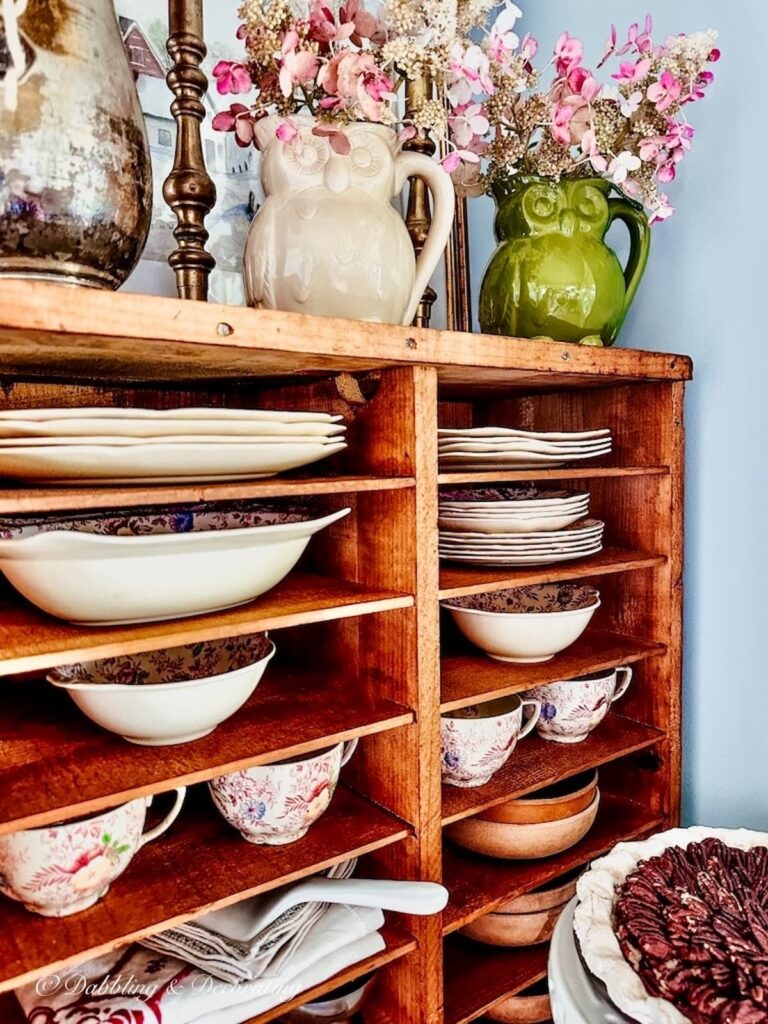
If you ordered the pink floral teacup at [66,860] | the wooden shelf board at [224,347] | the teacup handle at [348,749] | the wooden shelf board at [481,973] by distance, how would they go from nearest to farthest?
the wooden shelf board at [224,347] → the pink floral teacup at [66,860] → the teacup handle at [348,749] → the wooden shelf board at [481,973]

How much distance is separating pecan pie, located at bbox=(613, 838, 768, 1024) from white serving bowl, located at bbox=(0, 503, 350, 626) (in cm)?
52

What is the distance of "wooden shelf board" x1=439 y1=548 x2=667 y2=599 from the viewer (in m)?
Answer: 0.92

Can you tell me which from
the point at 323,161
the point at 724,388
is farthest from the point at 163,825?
the point at 724,388

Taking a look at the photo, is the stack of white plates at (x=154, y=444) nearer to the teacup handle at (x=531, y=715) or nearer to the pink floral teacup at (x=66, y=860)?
the pink floral teacup at (x=66, y=860)

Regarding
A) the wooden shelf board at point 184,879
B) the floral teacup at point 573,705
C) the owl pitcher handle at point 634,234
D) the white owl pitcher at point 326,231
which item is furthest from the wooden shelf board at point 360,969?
the owl pitcher handle at point 634,234

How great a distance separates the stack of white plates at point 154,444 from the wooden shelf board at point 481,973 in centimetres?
78

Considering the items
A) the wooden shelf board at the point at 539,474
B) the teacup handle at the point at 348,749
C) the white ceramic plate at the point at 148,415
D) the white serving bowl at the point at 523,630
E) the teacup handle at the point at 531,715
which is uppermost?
the white ceramic plate at the point at 148,415

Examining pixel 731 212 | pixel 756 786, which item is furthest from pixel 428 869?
pixel 731 212

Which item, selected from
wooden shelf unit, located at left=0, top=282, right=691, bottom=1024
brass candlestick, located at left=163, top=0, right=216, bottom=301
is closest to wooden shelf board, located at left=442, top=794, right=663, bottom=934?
wooden shelf unit, located at left=0, top=282, right=691, bottom=1024

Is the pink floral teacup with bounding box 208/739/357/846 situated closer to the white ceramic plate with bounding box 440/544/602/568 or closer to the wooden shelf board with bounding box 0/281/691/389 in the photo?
the white ceramic plate with bounding box 440/544/602/568

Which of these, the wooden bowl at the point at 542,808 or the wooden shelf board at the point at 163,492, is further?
the wooden bowl at the point at 542,808

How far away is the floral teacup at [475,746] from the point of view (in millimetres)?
984

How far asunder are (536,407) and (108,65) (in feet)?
2.83

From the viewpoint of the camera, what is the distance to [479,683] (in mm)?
996
